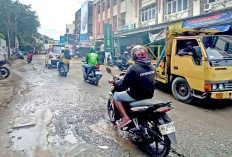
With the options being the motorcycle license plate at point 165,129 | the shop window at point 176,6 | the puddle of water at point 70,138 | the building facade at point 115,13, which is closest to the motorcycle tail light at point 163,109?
the motorcycle license plate at point 165,129

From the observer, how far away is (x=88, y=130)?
12.8ft

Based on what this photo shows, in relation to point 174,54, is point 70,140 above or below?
below

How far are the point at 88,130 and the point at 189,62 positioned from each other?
3.57 m

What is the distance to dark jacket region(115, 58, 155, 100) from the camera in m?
3.07

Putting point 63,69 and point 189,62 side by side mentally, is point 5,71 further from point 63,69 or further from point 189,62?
point 189,62

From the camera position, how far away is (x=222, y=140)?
11.6ft

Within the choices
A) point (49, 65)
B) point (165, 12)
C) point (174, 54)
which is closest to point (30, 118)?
point (174, 54)

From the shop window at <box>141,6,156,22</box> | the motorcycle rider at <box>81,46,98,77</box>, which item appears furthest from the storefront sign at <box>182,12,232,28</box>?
the shop window at <box>141,6,156,22</box>

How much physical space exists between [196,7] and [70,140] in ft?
48.2

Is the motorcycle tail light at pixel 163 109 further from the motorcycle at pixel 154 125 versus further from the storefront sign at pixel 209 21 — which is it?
the storefront sign at pixel 209 21

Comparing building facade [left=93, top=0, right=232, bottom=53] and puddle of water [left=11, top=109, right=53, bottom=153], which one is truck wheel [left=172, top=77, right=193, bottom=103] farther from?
building facade [left=93, top=0, right=232, bottom=53]

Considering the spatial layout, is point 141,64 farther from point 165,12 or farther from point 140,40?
point 140,40

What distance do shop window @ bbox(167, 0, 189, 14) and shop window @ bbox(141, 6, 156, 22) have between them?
2.61 m

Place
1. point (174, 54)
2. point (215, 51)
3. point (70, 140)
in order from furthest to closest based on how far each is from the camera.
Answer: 1. point (174, 54)
2. point (215, 51)
3. point (70, 140)
